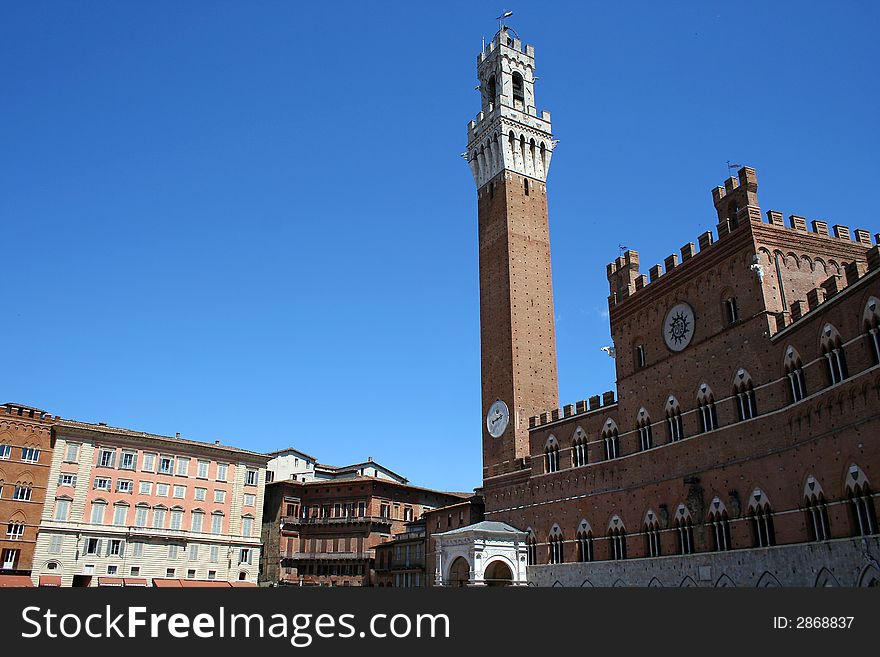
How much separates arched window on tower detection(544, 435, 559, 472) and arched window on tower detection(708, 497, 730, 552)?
12754 mm

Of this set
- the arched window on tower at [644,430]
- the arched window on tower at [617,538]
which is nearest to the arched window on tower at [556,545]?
the arched window on tower at [617,538]

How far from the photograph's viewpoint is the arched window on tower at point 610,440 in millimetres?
38781

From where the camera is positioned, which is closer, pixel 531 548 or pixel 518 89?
pixel 531 548

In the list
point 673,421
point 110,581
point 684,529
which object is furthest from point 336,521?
point 684,529

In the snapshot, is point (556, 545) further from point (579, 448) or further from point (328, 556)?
point (328, 556)

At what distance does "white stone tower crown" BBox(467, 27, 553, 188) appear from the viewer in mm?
54438

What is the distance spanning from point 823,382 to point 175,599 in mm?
22011

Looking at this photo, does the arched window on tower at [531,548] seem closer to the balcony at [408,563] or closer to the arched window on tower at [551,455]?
the arched window on tower at [551,455]

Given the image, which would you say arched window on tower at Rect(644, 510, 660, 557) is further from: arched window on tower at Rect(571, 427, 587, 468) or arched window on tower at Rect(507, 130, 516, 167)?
arched window on tower at Rect(507, 130, 516, 167)

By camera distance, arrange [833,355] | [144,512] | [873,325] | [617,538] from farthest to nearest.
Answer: [144,512] → [617,538] → [833,355] → [873,325]

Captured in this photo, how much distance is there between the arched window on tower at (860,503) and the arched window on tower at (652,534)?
461 inches

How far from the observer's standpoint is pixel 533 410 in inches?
1866

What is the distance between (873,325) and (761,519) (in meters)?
9.35

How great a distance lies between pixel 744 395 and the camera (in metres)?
30.4
